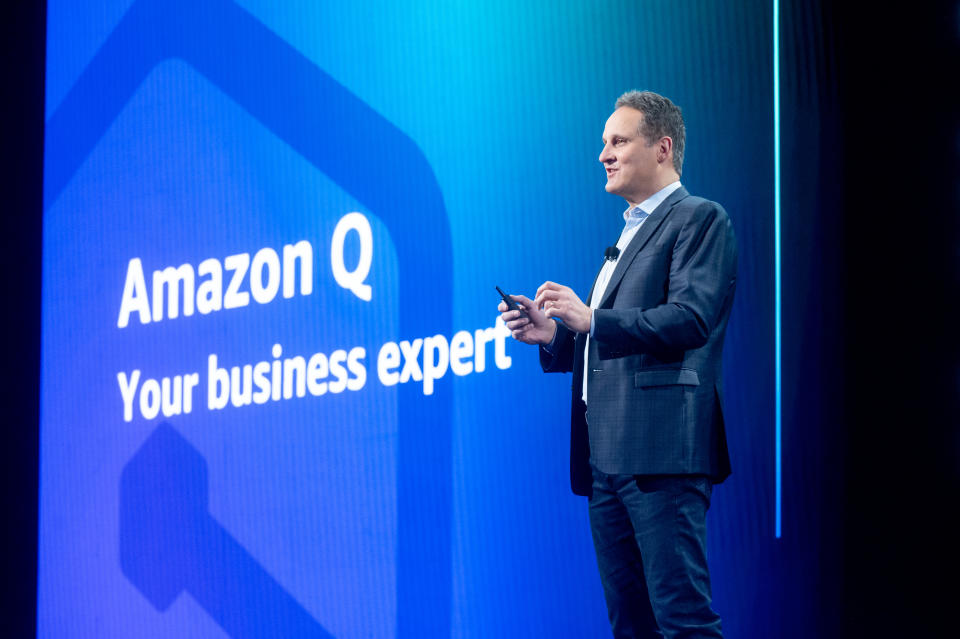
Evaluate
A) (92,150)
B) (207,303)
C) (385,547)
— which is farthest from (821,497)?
(92,150)

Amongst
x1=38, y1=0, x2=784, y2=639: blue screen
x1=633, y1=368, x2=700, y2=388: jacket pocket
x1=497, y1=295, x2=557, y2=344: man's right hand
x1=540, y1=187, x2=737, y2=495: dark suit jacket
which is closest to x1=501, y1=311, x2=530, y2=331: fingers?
x1=497, y1=295, x2=557, y2=344: man's right hand

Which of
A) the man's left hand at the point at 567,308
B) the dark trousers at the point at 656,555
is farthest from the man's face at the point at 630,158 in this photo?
the dark trousers at the point at 656,555

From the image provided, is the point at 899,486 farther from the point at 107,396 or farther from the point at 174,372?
the point at 107,396

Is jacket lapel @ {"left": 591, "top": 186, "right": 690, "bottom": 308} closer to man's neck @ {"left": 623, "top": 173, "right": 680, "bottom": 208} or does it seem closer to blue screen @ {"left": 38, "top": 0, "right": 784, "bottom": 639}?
→ man's neck @ {"left": 623, "top": 173, "right": 680, "bottom": 208}

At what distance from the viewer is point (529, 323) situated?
2.00m

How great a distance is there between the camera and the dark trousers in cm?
180

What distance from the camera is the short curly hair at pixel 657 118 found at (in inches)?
81.1

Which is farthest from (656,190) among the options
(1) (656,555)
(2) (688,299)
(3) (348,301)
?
(3) (348,301)

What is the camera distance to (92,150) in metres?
3.53

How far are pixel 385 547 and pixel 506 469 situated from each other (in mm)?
425

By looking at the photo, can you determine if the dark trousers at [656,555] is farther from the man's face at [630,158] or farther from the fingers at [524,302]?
the man's face at [630,158]

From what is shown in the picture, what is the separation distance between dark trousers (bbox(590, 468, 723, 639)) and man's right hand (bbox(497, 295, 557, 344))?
0.96 feet

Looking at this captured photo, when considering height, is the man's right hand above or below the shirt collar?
below

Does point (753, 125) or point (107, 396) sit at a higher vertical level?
point (753, 125)
